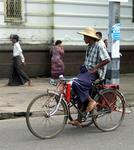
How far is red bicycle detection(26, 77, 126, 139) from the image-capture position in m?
8.23

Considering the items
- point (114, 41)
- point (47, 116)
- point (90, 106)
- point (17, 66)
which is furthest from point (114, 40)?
point (17, 66)

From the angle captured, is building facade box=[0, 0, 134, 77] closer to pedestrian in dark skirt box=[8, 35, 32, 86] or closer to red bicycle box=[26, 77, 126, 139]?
pedestrian in dark skirt box=[8, 35, 32, 86]

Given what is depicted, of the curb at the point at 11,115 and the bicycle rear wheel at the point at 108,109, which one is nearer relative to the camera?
the bicycle rear wheel at the point at 108,109

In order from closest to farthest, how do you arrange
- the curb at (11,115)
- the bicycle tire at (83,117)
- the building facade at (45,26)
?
the bicycle tire at (83,117) < the curb at (11,115) < the building facade at (45,26)

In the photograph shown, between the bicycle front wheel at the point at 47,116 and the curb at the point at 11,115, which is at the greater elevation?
the bicycle front wheel at the point at 47,116

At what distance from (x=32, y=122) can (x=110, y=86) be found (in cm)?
162

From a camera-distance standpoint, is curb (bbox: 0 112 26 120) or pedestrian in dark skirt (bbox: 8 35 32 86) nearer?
curb (bbox: 0 112 26 120)

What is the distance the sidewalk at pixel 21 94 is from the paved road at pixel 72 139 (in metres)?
1.39

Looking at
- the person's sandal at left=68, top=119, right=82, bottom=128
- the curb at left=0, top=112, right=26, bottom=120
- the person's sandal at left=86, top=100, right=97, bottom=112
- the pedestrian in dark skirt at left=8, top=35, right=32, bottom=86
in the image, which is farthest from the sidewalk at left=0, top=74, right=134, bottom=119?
the person's sandal at left=86, top=100, right=97, bottom=112

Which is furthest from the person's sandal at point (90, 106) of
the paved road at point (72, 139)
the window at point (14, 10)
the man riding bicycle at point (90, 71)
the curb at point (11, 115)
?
the window at point (14, 10)

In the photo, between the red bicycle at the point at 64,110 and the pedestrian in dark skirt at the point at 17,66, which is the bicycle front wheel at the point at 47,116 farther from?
the pedestrian in dark skirt at the point at 17,66

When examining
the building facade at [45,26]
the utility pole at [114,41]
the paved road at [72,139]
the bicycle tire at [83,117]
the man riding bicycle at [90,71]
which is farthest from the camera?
the building facade at [45,26]

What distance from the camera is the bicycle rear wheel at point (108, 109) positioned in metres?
8.95

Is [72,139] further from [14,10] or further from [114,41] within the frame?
[14,10]
